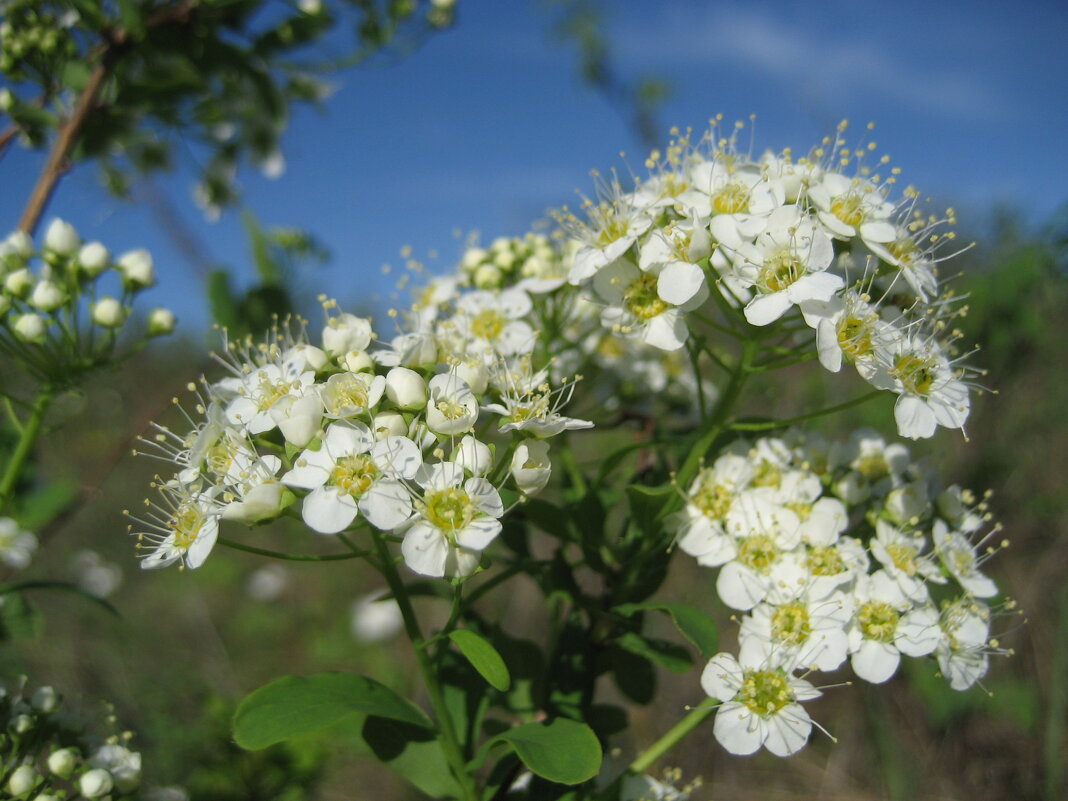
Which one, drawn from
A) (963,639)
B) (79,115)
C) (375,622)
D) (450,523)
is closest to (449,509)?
(450,523)

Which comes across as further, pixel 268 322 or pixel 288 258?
pixel 288 258

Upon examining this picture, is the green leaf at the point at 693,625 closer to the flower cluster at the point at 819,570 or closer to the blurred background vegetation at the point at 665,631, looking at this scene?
the flower cluster at the point at 819,570

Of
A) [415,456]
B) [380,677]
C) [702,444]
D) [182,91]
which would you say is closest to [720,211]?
[702,444]

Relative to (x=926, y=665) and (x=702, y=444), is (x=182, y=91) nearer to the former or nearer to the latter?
(x=702, y=444)

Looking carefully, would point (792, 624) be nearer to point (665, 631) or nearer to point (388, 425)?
point (388, 425)

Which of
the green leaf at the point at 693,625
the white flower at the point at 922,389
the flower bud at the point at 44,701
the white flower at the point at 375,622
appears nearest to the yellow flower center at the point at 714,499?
the green leaf at the point at 693,625

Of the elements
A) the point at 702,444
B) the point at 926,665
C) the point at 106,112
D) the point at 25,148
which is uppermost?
the point at 106,112
